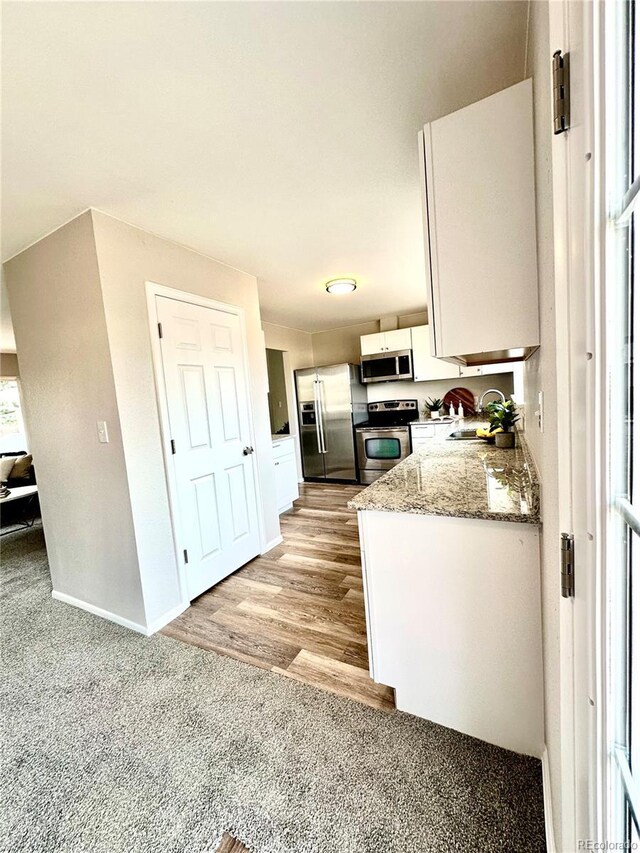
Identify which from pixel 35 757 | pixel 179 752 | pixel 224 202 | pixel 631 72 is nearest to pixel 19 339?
pixel 224 202

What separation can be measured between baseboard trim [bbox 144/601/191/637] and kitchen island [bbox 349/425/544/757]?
1384mm

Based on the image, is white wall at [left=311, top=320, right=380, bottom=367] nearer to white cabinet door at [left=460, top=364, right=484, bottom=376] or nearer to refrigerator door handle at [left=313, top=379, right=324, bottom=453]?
refrigerator door handle at [left=313, top=379, right=324, bottom=453]

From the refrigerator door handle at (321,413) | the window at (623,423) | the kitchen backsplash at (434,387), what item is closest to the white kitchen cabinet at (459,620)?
the window at (623,423)

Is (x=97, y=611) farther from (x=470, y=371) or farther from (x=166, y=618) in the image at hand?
(x=470, y=371)

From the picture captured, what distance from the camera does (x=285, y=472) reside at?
13.3 feet

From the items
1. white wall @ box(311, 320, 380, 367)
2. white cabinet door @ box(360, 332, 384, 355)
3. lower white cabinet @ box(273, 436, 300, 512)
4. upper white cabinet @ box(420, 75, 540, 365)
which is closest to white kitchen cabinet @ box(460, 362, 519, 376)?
white cabinet door @ box(360, 332, 384, 355)

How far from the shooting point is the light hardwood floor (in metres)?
1.62

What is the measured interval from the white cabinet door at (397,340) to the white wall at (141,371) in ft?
10.1

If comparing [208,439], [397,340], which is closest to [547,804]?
[208,439]

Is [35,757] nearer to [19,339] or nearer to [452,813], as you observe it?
[452,813]

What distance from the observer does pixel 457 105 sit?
1381 millimetres

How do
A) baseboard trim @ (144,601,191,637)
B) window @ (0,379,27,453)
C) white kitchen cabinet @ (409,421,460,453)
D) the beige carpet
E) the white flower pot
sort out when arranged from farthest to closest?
1. window @ (0,379,27,453)
2. white kitchen cabinet @ (409,421,460,453)
3. the white flower pot
4. baseboard trim @ (144,601,191,637)
5. the beige carpet

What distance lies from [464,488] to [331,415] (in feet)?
12.2

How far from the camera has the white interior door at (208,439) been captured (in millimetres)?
2246
